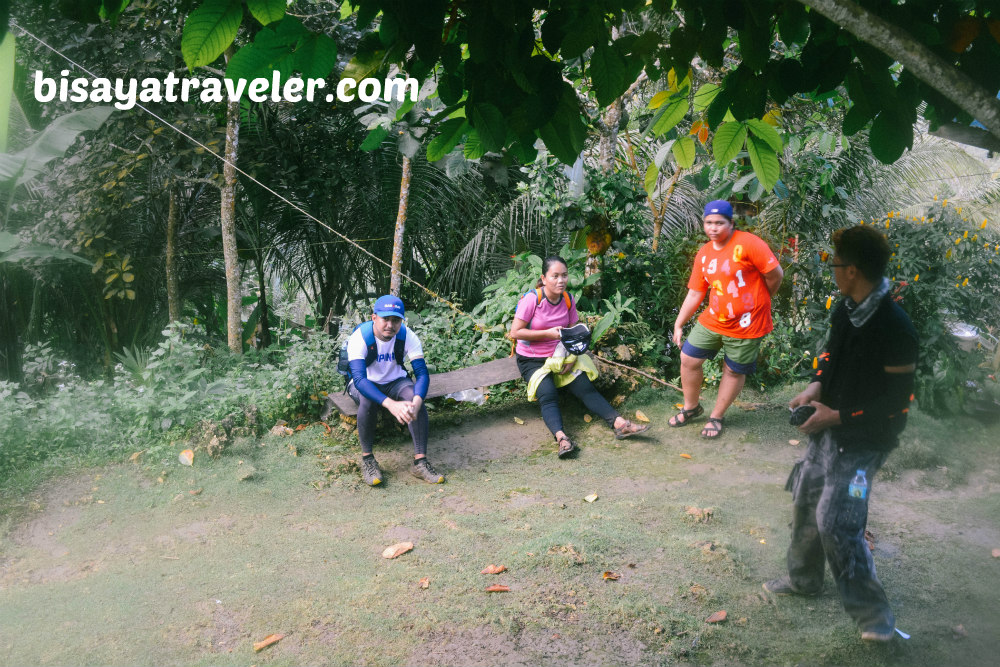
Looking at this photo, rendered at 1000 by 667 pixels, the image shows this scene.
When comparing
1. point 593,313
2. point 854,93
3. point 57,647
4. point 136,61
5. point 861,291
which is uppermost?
point 136,61

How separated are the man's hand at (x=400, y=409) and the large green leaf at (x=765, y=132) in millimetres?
3319

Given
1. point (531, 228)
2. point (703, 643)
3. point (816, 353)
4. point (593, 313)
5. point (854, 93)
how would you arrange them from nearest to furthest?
1. point (854, 93)
2. point (703, 643)
3. point (816, 353)
4. point (593, 313)
5. point (531, 228)

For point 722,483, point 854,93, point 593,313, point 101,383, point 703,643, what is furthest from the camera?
point 593,313

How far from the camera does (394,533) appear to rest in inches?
182

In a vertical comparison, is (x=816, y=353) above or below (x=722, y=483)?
above

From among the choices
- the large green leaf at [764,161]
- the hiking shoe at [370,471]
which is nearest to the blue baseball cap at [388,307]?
the hiking shoe at [370,471]

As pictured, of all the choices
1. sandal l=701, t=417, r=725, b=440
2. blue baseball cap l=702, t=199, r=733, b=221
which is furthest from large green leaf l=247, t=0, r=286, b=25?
sandal l=701, t=417, r=725, b=440

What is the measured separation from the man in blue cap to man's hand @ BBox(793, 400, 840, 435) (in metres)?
2.95

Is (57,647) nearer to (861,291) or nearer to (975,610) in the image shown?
(861,291)

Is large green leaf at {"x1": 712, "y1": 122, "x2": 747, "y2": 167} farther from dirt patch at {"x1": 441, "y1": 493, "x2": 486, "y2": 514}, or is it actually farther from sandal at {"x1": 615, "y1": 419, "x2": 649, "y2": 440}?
sandal at {"x1": 615, "y1": 419, "x2": 649, "y2": 440}

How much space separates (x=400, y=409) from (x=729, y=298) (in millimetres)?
2540

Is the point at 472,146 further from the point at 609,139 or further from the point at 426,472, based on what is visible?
the point at 609,139

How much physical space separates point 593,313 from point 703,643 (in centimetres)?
404

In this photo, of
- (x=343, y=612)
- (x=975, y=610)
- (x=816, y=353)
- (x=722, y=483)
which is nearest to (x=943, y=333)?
(x=816, y=353)
